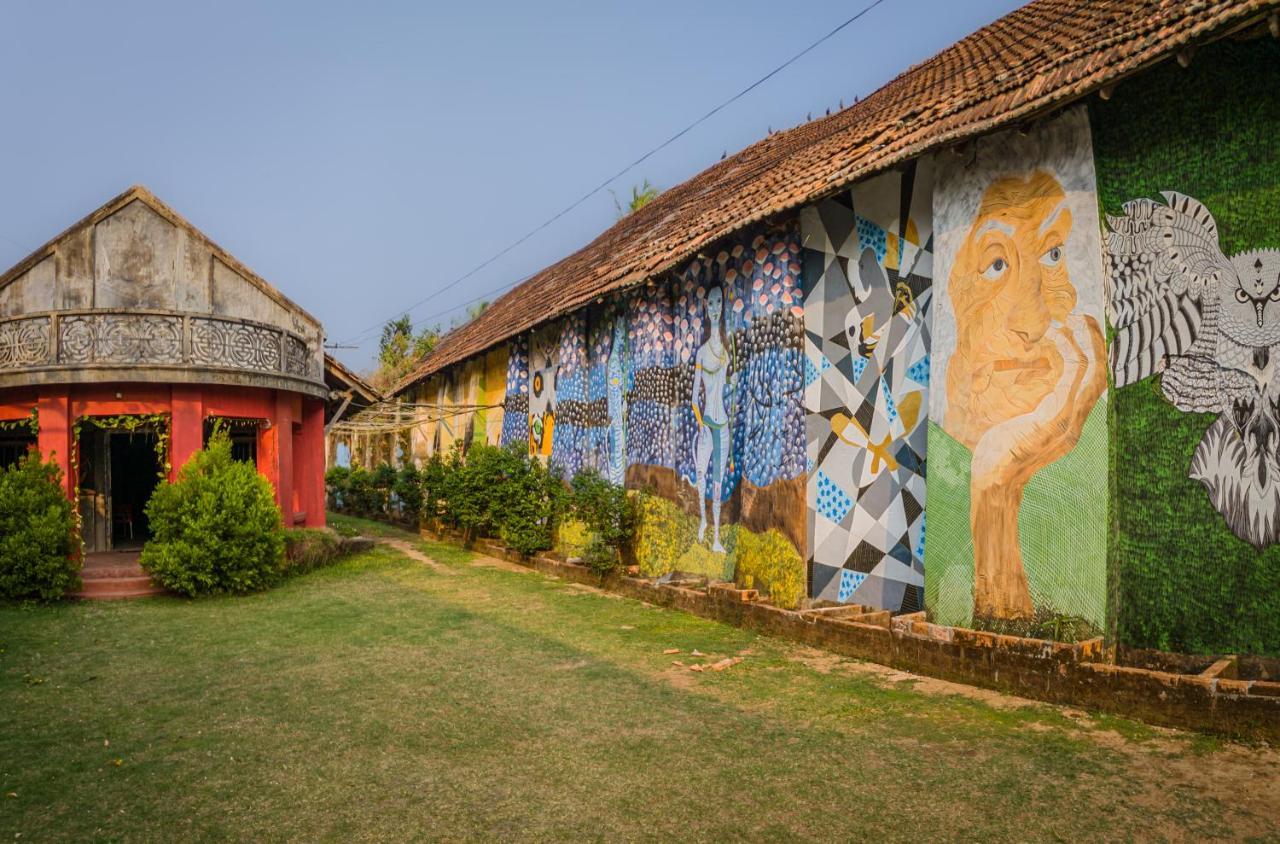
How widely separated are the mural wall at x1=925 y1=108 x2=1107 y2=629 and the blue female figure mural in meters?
3.38

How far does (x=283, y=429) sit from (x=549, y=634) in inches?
289

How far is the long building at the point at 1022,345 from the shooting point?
542cm

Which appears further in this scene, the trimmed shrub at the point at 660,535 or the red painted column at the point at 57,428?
the red painted column at the point at 57,428

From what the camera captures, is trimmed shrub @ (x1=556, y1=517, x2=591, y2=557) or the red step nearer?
the red step

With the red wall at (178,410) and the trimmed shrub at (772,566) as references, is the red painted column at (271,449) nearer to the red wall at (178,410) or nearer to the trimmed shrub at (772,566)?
the red wall at (178,410)

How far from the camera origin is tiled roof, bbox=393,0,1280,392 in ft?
18.5

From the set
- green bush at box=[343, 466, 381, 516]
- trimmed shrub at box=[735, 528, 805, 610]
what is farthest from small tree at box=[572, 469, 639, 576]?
green bush at box=[343, 466, 381, 516]

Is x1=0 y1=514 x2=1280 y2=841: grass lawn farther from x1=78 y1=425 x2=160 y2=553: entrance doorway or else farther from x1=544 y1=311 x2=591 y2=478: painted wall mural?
x1=78 y1=425 x2=160 y2=553: entrance doorway

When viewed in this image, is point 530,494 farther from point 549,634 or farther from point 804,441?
point 804,441

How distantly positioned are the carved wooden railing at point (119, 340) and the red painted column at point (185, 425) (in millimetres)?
624

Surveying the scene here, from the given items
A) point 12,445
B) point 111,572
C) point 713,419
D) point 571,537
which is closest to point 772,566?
point 713,419

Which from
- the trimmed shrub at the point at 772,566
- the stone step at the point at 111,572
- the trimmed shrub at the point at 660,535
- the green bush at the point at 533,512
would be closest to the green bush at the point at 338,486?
the green bush at the point at 533,512

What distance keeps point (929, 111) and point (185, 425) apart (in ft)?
35.2

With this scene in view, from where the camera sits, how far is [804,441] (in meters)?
8.82
